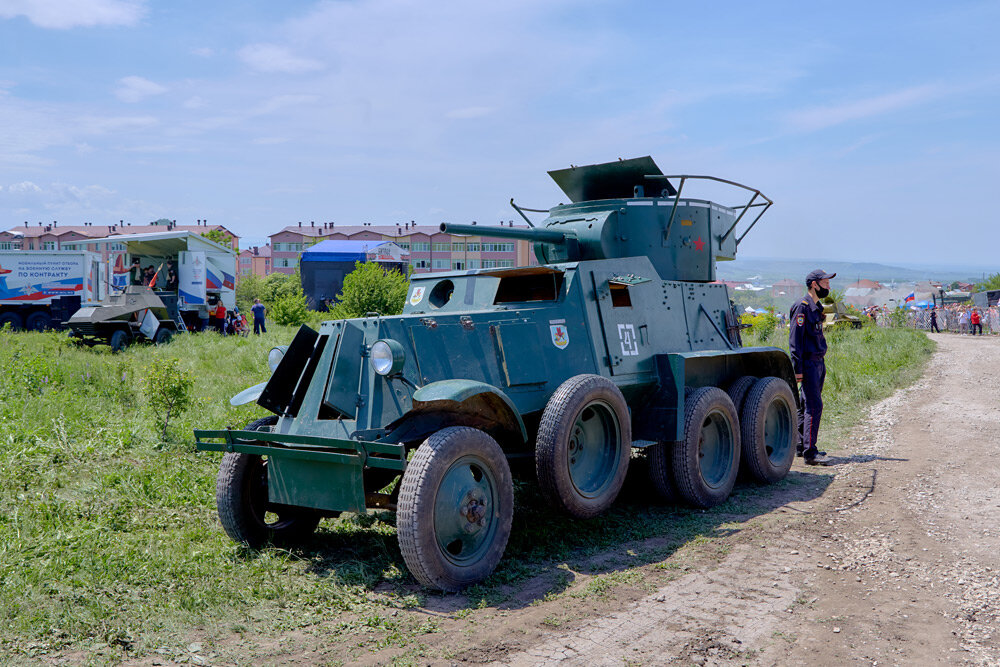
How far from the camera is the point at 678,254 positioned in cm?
823

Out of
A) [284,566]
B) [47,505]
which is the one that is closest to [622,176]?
[284,566]

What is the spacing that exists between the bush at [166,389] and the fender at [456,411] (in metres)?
4.20

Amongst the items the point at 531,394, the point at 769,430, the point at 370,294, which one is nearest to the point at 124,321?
the point at 370,294

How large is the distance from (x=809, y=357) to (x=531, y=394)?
4.34m

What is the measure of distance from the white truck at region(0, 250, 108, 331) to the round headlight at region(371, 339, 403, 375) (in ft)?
78.0

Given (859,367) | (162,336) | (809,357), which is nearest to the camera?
(809,357)

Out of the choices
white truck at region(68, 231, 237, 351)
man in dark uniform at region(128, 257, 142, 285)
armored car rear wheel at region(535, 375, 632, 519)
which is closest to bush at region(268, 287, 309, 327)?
white truck at region(68, 231, 237, 351)

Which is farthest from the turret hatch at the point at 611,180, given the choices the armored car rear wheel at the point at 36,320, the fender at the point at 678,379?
the armored car rear wheel at the point at 36,320

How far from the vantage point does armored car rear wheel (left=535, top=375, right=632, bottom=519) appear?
571cm

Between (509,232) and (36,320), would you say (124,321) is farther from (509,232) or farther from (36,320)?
(509,232)

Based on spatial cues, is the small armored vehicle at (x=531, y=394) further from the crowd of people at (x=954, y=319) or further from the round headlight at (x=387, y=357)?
the crowd of people at (x=954, y=319)

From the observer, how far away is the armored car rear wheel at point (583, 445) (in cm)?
571

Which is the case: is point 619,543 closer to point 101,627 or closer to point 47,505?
point 101,627

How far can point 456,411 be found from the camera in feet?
18.3
